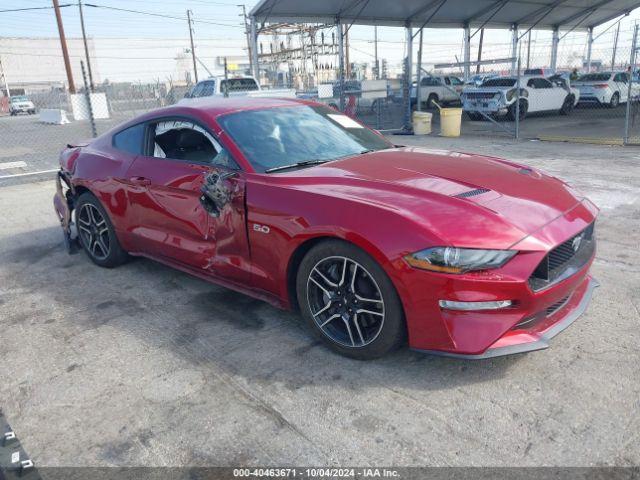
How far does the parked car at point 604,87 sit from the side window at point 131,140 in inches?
874

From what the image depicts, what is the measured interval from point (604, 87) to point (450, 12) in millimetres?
7148

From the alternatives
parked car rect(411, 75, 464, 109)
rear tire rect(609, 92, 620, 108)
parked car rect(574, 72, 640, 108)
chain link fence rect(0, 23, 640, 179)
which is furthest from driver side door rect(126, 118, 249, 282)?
parked car rect(411, 75, 464, 109)

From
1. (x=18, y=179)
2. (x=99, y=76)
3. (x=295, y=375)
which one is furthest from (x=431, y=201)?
(x=99, y=76)

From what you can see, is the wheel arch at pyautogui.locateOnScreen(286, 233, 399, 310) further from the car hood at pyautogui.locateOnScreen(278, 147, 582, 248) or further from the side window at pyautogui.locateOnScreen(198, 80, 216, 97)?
the side window at pyautogui.locateOnScreen(198, 80, 216, 97)

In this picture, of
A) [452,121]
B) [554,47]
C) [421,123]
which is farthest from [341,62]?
[554,47]

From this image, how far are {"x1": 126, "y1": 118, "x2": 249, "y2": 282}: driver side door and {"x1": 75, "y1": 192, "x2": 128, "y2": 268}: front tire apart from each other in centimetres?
44

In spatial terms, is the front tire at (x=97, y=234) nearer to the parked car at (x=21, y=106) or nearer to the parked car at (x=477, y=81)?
the parked car at (x=477, y=81)

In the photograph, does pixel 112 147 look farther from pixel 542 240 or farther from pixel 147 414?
pixel 542 240

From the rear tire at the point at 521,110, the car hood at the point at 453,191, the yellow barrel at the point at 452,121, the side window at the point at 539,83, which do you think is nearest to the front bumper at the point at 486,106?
the rear tire at the point at 521,110

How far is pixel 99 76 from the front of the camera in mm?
83750

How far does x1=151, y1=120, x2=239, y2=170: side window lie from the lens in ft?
12.2

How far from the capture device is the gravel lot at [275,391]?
244cm

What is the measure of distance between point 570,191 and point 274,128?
211 cm

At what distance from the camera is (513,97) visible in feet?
58.5
